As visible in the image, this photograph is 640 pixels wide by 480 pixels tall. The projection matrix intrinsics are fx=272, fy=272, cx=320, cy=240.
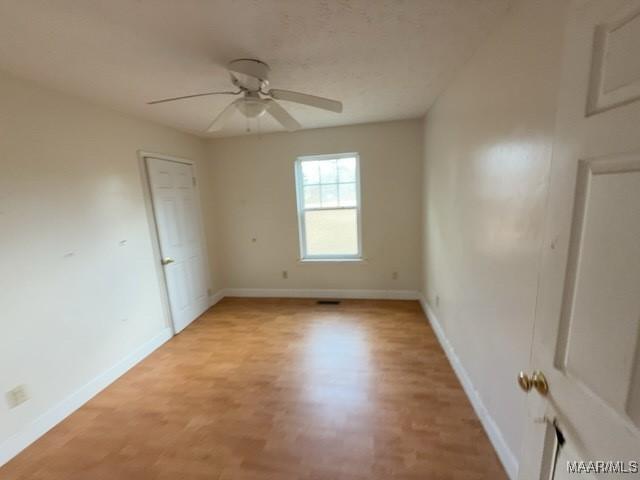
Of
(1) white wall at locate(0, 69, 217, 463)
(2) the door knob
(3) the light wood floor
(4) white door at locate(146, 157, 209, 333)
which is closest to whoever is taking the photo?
(2) the door knob

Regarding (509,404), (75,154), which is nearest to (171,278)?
(75,154)

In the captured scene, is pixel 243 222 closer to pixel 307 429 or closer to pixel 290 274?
pixel 290 274

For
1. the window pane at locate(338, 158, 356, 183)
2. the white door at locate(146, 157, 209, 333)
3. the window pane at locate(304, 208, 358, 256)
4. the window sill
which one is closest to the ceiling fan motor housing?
the white door at locate(146, 157, 209, 333)

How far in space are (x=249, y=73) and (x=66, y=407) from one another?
2761 millimetres

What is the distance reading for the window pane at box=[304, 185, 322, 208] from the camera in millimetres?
3904

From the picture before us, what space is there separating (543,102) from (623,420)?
1127 mm

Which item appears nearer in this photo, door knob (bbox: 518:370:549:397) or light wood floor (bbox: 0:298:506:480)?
door knob (bbox: 518:370:549:397)

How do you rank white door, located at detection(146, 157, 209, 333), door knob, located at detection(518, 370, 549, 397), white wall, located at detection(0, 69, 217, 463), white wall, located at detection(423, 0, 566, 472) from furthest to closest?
1. white door, located at detection(146, 157, 209, 333)
2. white wall, located at detection(0, 69, 217, 463)
3. white wall, located at detection(423, 0, 566, 472)
4. door knob, located at detection(518, 370, 549, 397)

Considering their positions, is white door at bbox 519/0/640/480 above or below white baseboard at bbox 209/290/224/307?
above

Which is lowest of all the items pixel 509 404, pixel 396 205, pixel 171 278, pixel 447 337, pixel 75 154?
pixel 447 337

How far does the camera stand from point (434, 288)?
3037 mm

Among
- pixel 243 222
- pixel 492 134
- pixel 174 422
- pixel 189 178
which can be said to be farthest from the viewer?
pixel 243 222

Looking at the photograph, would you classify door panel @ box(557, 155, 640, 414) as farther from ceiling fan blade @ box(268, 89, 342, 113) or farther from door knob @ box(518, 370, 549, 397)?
ceiling fan blade @ box(268, 89, 342, 113)
